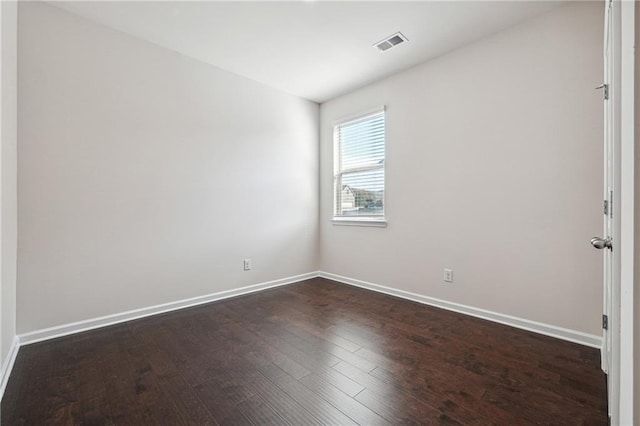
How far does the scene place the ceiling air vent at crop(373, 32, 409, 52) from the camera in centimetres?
261

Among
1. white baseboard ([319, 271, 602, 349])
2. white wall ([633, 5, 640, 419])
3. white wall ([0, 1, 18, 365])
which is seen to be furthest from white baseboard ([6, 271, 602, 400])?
white wall ([633, 5, 640, 419])

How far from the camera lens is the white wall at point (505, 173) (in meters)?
2.13

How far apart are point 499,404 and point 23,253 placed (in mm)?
3306

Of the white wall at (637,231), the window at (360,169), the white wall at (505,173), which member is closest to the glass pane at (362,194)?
the window at (360,169)

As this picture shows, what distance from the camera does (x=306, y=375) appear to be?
5.74 ft

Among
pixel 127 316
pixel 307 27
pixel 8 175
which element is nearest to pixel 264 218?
pixel 127 316

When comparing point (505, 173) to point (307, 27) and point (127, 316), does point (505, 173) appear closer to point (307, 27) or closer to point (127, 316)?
point (307, 27)

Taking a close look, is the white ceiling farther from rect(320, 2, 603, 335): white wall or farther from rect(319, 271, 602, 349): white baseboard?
rect(319, 271, 602, 349): white baseboard

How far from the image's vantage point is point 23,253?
213 centimetres

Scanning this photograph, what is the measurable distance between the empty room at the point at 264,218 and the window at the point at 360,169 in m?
0.05

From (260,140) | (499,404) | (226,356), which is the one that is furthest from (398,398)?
(260,140)

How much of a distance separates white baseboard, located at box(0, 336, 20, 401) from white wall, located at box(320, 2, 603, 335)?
316 centimetres

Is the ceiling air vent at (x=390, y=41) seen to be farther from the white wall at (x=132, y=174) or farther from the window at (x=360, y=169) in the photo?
the white wall at (x=132, y=174)

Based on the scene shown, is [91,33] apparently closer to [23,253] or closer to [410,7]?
[23,253]
